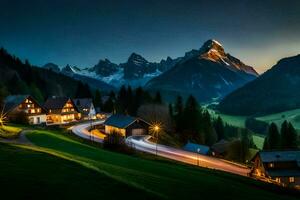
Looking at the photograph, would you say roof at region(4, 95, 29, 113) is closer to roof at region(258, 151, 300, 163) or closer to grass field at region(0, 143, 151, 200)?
roof at region(258, 151, 300, 163)

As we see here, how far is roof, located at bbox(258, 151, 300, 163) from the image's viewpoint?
82.9m

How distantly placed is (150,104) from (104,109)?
3904 cm

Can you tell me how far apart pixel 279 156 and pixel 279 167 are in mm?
2715

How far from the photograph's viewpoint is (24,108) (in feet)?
362

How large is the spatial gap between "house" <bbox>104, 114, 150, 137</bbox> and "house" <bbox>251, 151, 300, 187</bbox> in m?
38.5

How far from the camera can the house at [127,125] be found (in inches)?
4186

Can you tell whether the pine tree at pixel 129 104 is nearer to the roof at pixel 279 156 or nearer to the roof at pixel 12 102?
the roof at pixel 12 102

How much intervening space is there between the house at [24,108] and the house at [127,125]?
961 inches

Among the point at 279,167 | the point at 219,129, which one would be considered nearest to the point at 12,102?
the point at 279,167

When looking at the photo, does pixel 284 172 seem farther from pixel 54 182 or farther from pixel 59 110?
pixel 59 110

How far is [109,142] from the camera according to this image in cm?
6444

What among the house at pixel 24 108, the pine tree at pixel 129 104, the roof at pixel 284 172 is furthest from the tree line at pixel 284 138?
the house at pixel 24 108

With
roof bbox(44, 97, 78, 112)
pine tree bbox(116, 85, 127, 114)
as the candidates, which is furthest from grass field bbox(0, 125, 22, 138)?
pine tree bbox(116, 85, 127, 114)

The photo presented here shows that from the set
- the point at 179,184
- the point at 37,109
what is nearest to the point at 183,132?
the point at 37,109
